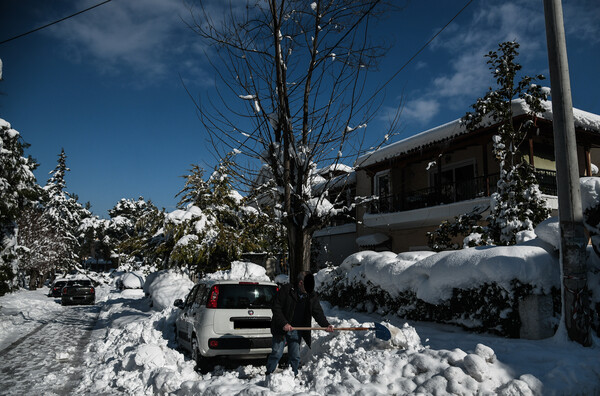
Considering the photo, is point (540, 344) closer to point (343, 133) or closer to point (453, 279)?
point (453, 279)

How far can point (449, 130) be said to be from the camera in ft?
51.7

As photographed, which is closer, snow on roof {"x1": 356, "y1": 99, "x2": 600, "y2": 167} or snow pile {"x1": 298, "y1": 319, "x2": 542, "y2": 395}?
snow pile {"x1": 298, "y1": 319, "x2": 542, "y2": 395}

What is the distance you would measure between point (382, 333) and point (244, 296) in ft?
8.63

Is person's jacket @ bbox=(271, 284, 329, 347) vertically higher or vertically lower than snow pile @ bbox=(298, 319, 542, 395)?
higher

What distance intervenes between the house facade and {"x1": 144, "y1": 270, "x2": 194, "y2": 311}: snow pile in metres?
7.71

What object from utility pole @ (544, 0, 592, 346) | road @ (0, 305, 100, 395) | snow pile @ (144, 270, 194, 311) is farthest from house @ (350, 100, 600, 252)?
road @ (0, 305, 100, 395)

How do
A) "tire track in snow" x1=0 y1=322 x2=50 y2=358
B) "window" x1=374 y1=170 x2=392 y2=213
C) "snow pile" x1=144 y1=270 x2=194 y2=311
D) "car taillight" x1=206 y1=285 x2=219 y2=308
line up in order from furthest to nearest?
"window" x1=374 y1=170 x2=392 y2=213 → "snow pile" x1=144 y1=270 x2=194 y2=311 → "tire track in snow" x1=0 y1=322 x2=50 y2=358 → "car taillight" x1=206 y1=285 x2=219 y2=308

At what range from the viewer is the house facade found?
15.0m

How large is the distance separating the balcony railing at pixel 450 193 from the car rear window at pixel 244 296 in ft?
27.9

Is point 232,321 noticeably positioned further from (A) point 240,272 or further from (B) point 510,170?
(A) point 240,272

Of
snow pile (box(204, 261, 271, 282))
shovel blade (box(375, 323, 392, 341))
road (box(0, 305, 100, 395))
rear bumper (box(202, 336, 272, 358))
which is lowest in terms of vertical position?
road (box(0, 305, 100, 395))

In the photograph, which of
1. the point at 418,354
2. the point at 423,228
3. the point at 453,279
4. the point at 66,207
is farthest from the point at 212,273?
the point at 66,207

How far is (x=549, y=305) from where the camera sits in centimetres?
626

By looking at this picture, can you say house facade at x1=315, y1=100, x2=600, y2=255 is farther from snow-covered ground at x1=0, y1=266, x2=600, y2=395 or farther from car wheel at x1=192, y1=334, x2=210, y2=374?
car wheel at x1=192, y1=334, x2=210, y2=374
